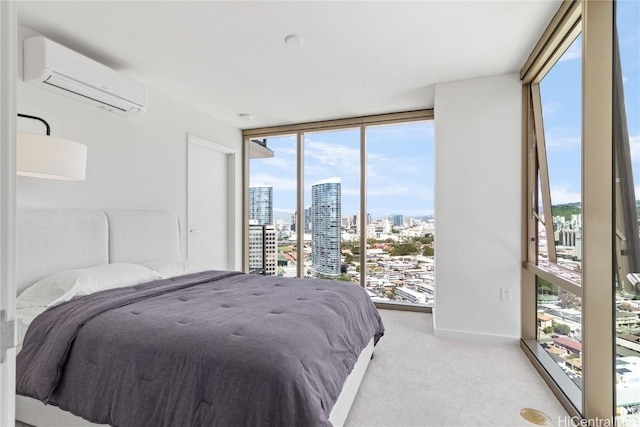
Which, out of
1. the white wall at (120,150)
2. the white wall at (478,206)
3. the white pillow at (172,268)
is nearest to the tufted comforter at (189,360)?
the white pillow at (172,268)

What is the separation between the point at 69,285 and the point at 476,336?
130 inches

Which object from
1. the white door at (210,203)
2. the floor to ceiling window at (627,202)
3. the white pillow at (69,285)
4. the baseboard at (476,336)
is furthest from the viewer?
the white door at (210,203)

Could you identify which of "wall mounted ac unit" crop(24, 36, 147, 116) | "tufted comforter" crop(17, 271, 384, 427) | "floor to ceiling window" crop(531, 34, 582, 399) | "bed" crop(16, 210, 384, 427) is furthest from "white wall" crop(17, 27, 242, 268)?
"floor to ceiling window" crop(531, 34, 582, 399)

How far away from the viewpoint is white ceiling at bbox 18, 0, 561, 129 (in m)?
2.10

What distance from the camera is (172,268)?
2.84 m

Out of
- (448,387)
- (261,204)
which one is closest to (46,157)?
(448,387)

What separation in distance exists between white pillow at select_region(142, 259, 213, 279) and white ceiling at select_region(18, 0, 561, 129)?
173 cm

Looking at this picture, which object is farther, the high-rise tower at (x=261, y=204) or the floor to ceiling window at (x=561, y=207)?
the high-rise tower at (x=261, y=204)

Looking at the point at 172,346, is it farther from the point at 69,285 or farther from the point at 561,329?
the point at 561,329

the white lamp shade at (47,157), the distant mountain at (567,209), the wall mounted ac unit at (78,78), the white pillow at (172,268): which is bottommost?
the white pillow at (172,268)

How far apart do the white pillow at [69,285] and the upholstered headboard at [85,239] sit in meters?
0.16

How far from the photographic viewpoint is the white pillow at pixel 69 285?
1990mm

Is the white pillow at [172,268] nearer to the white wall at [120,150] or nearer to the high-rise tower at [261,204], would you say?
the white wall at [120,150]

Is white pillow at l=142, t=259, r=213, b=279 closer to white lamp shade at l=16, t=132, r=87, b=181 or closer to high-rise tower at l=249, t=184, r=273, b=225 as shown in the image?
white lamp shade at l=16, t=132, r=87, b=181
